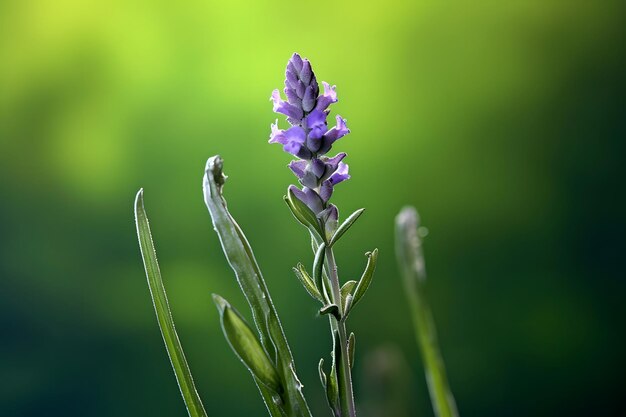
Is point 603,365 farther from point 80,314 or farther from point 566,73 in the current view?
point 80,314

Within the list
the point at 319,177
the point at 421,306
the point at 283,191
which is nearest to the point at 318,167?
the point at 319,177

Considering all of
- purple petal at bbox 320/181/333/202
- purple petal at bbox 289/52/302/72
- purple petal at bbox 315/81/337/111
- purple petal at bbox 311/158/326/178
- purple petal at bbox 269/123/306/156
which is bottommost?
purple petal at bbox 320/181/333/202

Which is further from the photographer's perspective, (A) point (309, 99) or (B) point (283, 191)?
(B) point (283, 191)

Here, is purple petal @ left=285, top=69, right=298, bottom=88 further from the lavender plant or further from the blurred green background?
the blurred green background

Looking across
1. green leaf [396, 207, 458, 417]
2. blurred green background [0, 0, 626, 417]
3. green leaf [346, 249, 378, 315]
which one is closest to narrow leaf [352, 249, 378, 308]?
green leaf [346, 249, 378, 315]

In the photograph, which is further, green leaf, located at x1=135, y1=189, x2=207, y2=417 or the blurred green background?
the blurred green background

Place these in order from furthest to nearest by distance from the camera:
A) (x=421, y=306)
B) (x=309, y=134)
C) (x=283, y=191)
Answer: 1. (x=283, y=191)
2. (x=421, y=306)
3. (x=309, y=134)

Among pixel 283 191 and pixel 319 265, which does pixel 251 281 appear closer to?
pixel 319 265
